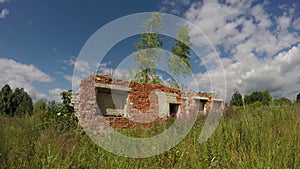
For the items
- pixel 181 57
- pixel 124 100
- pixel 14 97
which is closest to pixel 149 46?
pixel 181 57

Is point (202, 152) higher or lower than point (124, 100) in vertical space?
lower

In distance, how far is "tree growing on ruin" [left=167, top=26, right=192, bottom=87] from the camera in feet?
64.6

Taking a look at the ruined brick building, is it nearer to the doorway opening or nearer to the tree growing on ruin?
the doorway opening

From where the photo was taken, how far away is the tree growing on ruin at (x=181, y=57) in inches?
775

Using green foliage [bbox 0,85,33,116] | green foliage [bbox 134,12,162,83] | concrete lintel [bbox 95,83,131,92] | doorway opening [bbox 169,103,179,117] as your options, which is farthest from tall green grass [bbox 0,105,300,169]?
green foliage [bbox 134,12,162,83]

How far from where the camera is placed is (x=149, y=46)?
1892 cm

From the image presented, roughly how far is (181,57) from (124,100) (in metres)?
13.0

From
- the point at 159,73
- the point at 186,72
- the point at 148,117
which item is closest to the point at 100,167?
the point at 148,117

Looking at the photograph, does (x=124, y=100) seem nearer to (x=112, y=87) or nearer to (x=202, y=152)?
(x=112, y=87)

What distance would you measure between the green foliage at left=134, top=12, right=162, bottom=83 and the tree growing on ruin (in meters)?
1.92

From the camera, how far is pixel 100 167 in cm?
361

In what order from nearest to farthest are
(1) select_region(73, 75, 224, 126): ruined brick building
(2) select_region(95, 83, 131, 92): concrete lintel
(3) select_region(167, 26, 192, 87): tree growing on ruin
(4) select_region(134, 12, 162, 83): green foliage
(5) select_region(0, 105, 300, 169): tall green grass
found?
(5) select_region(0, 105, 300, 169): tall green grass
(1) select_region(73, 75, 224, 126): ruined brick building
(2) select_region(95, 83, 131, 92): concrete lintel
(4) select_region(134, 12, 162, 83): green foliage
(3) select_region(167, 26, 192, 87): tree growing on ruin

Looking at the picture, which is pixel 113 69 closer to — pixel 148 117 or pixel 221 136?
pixel 148 117

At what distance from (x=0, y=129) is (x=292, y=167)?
16.7 feet
